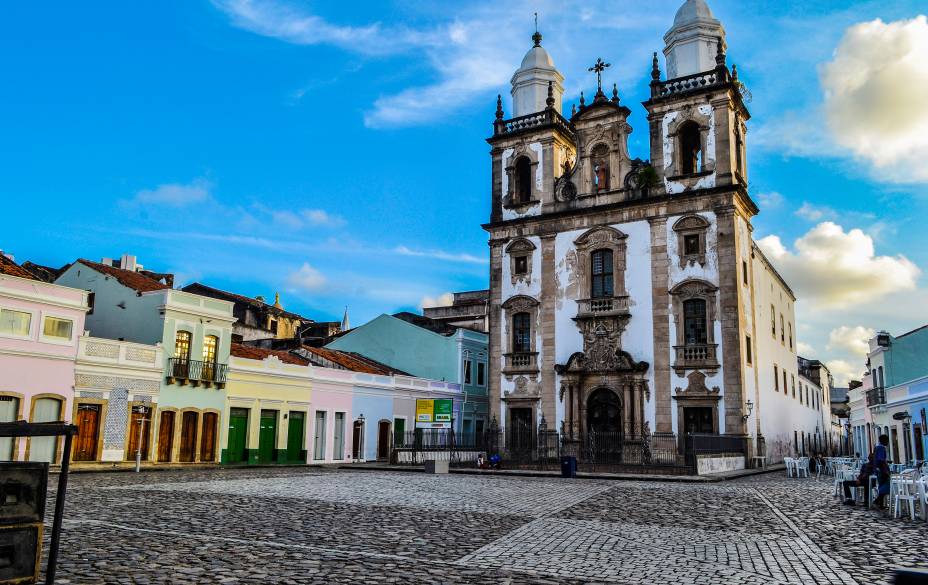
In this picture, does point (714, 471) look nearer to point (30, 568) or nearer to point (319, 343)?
point (30, 568)

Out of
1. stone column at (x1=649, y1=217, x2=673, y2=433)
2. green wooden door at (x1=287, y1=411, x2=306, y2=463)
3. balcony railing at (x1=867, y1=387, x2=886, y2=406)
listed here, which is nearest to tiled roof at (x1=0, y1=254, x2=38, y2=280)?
green wooden door at (x1=287, y1=411, x2=306, y2=463)

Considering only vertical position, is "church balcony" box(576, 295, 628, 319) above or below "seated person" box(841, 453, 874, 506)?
above

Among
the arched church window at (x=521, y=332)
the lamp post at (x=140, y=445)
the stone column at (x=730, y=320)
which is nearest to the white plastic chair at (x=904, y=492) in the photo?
the stone column at (x=730, y=320)

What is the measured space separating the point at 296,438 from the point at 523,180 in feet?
53.3

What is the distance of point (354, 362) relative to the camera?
38.8 meters

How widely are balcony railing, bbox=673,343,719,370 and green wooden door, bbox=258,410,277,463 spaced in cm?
1648

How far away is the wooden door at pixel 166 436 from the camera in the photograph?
2697 cm

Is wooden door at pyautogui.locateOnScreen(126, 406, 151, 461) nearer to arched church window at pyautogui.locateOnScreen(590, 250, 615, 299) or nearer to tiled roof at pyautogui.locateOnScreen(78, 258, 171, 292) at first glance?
tiled roof at pyautogui.locateOnScreen(78, 258, 171, 292)

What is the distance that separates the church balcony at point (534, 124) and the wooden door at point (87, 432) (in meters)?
22.1

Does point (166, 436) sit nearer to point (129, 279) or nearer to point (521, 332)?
point (129, 279)

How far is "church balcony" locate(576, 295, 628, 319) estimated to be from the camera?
32375 mm

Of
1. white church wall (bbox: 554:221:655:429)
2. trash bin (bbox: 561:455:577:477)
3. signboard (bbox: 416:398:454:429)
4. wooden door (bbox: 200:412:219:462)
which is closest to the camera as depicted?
trash bin (bbox: 561:455:577:477)

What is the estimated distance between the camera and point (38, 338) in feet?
77.3

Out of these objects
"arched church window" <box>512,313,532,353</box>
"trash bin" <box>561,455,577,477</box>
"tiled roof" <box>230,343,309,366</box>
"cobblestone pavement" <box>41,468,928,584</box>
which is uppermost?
"arched church window" <box>512,313,532,353</box>
